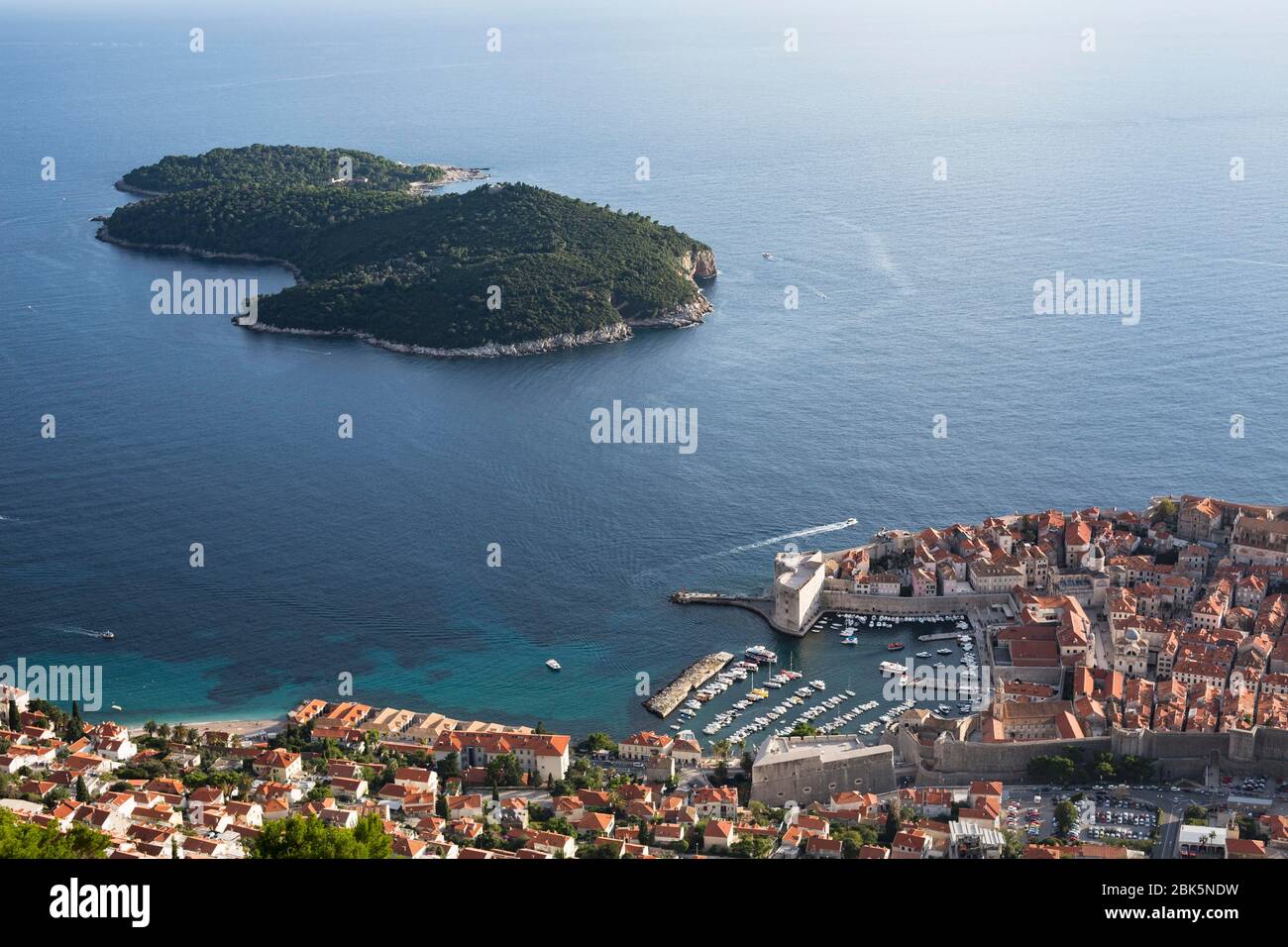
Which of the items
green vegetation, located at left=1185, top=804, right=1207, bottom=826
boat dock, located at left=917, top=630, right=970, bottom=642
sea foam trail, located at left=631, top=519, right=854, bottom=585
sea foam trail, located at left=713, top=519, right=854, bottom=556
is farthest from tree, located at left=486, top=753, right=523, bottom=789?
sea foam trail, located at left=713, top=519, right=854, bottom=556

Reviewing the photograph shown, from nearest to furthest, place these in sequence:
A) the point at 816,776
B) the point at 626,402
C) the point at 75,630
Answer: the point at 816,776 < the point at 75,630 < the point at 626,402

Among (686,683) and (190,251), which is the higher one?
(190,251)

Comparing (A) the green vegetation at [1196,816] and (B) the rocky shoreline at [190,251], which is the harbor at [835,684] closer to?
(A) the green vegetation at [1196,816]

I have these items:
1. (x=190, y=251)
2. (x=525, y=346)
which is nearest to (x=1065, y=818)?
(x=525, y=346)

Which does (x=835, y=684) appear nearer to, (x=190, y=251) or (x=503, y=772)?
(x=503, y=772)

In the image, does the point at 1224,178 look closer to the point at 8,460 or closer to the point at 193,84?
the point at 8,460

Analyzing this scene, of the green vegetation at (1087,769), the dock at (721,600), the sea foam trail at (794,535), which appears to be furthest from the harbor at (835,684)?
the sea foam trail at (794,535)

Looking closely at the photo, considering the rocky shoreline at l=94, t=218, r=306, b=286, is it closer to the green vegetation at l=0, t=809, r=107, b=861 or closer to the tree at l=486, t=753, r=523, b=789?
the tree at l=486, t=753, r=523, b=789
